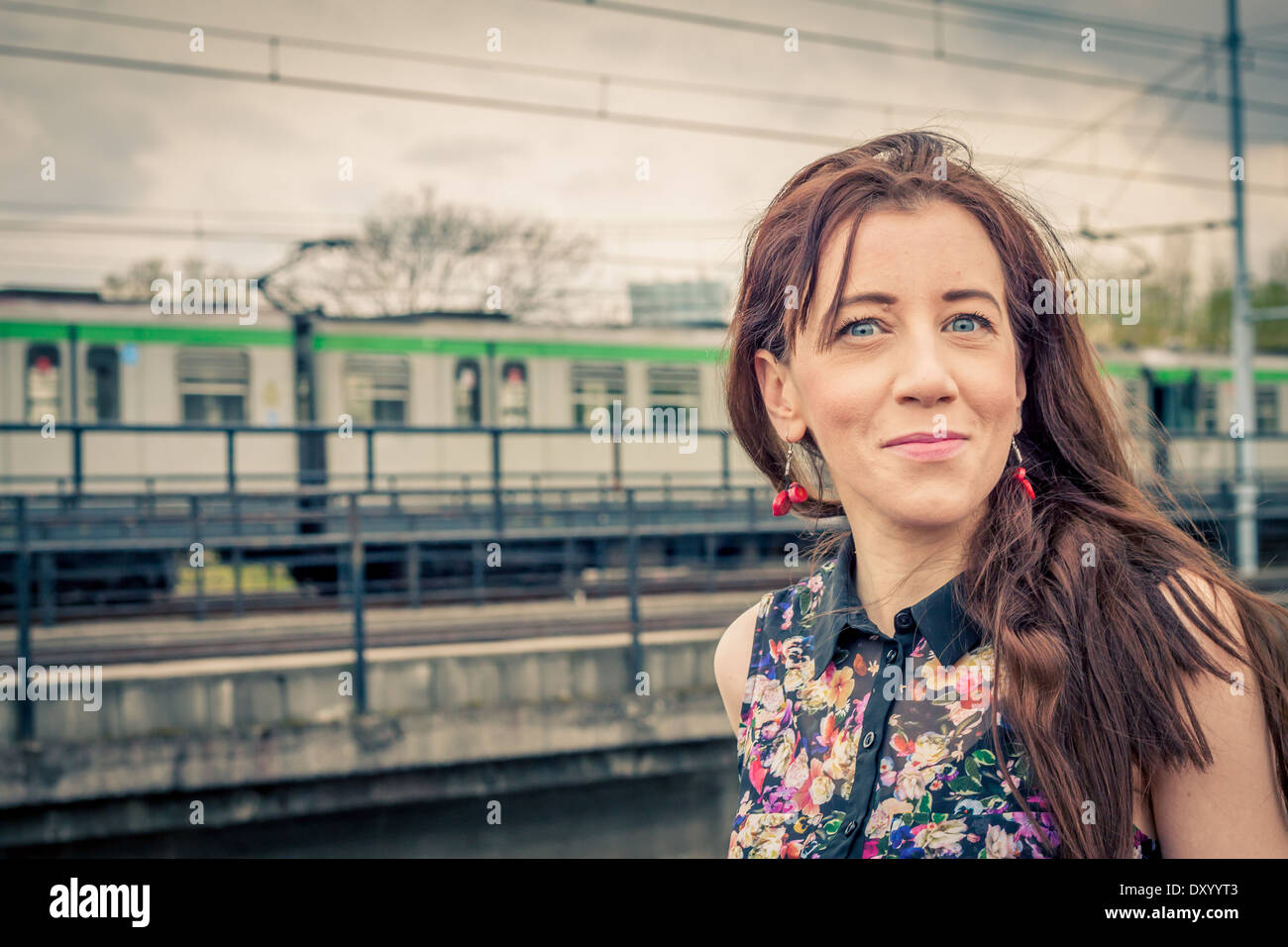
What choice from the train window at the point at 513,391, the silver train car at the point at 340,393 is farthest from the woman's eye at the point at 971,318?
the train window at the point at 513,391

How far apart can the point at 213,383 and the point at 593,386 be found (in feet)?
16.8

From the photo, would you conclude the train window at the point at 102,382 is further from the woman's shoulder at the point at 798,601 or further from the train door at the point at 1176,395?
the train door at the point at 1176,395

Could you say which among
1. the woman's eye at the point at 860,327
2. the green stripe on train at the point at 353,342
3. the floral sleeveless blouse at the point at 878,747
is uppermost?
the green stripe on train at the point at 353,342

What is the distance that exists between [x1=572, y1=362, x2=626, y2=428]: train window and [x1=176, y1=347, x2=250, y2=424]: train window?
4430 mm

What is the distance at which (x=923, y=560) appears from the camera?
120 cm

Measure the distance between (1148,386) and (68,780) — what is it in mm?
16145

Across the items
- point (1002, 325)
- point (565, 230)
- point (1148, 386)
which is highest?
point (565, 230)

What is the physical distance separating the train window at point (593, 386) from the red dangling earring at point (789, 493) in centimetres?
1239

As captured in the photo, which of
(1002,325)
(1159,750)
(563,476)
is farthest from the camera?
(563,476)

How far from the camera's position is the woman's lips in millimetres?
1076

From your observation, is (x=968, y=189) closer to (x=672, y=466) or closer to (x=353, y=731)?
(x=353, y=731)

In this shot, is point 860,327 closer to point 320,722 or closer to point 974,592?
point 974,592

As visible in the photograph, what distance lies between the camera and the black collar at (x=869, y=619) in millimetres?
1134
